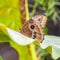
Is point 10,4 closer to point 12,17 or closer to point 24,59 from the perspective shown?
point 12,17

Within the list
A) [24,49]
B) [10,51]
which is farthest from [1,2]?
[10,51]

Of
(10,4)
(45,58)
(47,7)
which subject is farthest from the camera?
(47,7)

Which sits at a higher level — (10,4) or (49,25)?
(10,4)

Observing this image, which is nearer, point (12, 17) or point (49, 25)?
point (12, 17)

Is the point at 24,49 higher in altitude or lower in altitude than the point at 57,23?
higher

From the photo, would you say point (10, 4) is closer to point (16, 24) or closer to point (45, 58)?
point (16, 24)

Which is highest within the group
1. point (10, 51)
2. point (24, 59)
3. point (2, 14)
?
point (2, 14)

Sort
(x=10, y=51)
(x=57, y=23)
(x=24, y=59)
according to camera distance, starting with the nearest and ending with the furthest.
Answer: (x=24, y=59), (x=10, y=51), (x=57, y=23)

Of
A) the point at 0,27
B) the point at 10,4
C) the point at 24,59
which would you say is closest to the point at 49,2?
the point at 10,4

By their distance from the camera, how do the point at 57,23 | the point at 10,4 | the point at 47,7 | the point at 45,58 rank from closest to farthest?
the point at 10,4 → the point at 45,58 → the point at 47,7 → the point at 57,23
